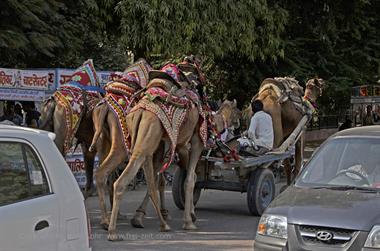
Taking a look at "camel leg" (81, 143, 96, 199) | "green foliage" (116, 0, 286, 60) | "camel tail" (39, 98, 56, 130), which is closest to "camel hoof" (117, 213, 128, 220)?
"camel leg" (81, 143, 96, 199)

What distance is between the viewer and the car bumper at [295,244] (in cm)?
628

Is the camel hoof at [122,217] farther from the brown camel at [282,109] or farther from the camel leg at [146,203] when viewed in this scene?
the brown camel at [282,109]

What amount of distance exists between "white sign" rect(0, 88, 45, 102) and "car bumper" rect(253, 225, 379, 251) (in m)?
8.10

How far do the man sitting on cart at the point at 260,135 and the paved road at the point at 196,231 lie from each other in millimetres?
1229

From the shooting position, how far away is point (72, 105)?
433 inches

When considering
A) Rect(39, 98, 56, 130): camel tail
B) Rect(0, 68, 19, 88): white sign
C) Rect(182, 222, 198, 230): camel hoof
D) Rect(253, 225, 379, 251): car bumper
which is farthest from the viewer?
Rect(0, 68, 19, 88): white sign

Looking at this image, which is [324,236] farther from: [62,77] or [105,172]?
[62,77]

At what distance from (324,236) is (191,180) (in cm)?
457

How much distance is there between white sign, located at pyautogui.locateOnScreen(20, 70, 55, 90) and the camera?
13.9 metres

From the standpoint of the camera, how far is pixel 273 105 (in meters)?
13.9

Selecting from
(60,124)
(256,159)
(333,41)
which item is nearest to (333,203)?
(256,159)

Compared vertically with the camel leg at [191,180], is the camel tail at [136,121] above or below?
above

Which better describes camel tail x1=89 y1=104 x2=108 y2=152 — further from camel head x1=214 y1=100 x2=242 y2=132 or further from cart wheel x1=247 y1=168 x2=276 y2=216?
camel head x1=214 y1=100 x2=242 y2=132

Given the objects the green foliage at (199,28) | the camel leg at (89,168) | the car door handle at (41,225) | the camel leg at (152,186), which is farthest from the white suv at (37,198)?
the green foliage at (199,28)
